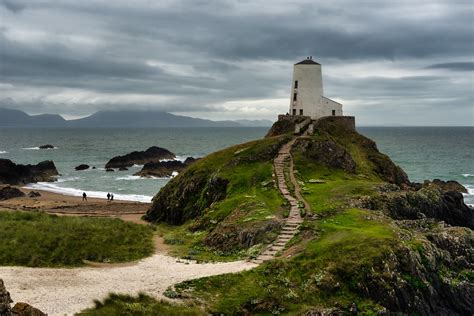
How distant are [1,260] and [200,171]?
24.3 meters

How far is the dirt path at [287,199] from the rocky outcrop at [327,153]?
162 centimetres

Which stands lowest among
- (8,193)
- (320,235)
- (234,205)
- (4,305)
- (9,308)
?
(8,193)

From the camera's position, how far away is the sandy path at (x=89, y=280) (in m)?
23.4

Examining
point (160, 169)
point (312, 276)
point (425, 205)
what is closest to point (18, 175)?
point (160, 169)

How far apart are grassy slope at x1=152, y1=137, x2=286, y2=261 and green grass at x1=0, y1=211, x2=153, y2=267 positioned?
2874 mm

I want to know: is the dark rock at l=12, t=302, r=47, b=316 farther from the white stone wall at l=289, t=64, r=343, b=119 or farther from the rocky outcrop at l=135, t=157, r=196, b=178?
the rocky outcrop at l=135, t=157, r=196, b=178

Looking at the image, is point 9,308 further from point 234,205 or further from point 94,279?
point 234,205

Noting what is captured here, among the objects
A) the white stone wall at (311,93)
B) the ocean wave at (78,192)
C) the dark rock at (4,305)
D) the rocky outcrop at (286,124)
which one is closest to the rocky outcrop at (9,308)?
the dark rock at (4,305)

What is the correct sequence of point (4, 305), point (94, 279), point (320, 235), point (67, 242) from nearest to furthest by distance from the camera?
point (4, 305) → point (94, 279) → point (320, 235) → point (67, 242)

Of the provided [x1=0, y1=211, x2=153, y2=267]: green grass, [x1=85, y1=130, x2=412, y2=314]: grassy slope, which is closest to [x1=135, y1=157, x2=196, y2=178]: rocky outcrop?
[x1=0, y1=211, x2=153, y2=267]: green grass

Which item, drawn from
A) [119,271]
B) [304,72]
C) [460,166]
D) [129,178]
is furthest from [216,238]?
[460,166]

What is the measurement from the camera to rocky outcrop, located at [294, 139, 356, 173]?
5319 centimetres

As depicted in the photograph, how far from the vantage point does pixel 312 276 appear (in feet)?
84.9

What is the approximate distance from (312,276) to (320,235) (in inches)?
214
